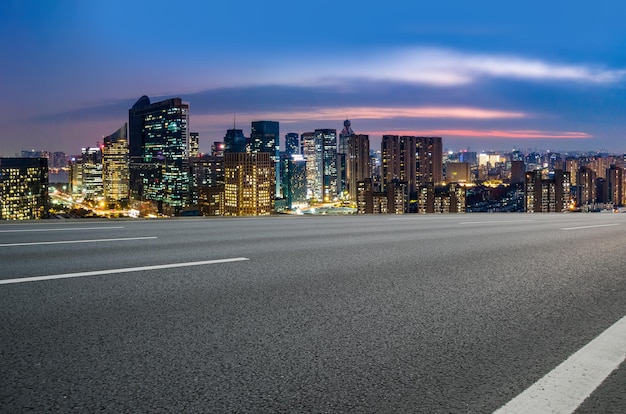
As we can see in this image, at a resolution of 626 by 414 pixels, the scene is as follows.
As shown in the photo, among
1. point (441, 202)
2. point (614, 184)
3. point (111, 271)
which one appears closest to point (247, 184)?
point (441, 202)

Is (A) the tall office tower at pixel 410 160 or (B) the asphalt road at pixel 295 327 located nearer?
(B) the asphalt road at pixel 295 327

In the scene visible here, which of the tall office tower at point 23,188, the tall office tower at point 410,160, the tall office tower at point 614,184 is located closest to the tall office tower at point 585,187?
the tall office tower at point 614,184

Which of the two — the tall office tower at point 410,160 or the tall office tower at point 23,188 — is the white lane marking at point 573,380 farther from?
the tall office tower at point 410,160

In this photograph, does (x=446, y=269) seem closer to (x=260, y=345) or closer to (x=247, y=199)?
(x=260, y=345)

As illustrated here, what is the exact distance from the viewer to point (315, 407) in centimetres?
268

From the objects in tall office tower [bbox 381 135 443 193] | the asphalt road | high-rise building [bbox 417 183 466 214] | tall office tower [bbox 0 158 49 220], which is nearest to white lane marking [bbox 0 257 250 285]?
the asphalt road

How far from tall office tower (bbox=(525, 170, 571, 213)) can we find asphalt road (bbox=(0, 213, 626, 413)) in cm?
6810

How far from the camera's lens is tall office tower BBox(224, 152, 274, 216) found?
324 feet

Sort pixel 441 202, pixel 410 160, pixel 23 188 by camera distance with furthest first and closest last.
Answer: pixel 410 160 < pixel 441 202 < pixel 23 188

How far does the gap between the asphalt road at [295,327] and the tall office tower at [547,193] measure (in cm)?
6810

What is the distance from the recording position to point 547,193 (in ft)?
244

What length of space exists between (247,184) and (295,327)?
98.1 metres

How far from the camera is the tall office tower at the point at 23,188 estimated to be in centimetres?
6125

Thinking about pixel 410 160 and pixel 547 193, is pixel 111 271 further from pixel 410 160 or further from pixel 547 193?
pixel 410 160
